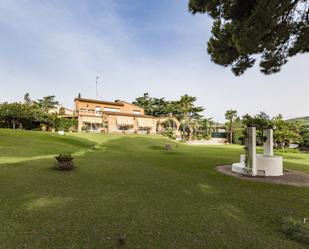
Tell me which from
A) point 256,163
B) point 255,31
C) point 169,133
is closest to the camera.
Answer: point 255,31

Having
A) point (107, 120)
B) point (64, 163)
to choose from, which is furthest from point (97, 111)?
point (64, 163)

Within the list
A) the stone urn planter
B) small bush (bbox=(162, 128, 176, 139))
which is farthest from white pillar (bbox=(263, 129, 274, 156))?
small bush (bbox=(162, 128, 176, 139))

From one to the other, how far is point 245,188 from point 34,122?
4363 centimetres

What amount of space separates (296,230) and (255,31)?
5.97 metres

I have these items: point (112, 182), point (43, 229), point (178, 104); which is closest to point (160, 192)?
point (112, 182)

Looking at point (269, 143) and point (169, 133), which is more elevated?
point (169, 133)

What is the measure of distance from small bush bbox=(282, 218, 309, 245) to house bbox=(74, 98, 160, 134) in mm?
43767

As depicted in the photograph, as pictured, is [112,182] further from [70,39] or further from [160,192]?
[70,39]

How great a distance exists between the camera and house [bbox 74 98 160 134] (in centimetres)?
4692

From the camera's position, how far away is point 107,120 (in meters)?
48.2

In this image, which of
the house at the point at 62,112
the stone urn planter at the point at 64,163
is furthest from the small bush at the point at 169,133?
the stone urn planter at the point at 64,163

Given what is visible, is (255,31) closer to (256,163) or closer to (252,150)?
(252,150)

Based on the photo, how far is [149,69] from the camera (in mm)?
35438

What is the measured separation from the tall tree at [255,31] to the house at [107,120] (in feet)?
130
